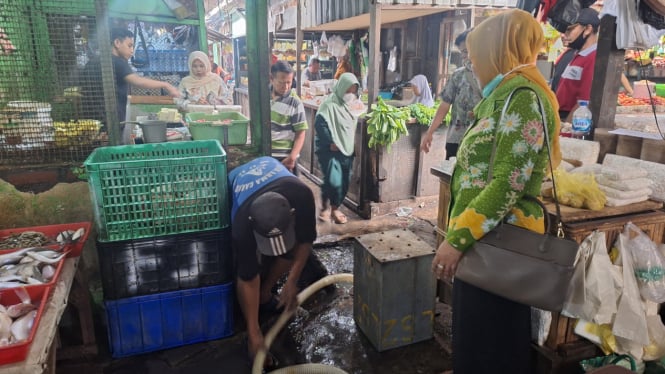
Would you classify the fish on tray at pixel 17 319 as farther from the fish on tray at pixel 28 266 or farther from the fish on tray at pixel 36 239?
the fish on tray at pixel 36 239

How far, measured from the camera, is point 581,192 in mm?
2574

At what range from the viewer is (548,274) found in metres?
1.79

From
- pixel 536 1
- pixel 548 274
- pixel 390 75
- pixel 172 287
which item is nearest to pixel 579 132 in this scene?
pixel 536 1

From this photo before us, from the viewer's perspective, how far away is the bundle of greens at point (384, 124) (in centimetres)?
583

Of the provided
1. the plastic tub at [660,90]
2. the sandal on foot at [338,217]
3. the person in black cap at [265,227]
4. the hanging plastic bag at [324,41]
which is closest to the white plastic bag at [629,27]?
the person in black cap at [265,227]

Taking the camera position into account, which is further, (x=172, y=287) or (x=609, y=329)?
(x=172, y=287)

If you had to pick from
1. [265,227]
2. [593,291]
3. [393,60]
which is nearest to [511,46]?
[593,291]

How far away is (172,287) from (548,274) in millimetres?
2413

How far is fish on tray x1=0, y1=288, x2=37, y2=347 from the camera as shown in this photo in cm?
192

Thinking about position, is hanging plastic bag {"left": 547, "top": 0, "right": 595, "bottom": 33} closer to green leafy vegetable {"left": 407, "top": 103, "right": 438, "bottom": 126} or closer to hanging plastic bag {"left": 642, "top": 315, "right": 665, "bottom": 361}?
green leafy vegetable {"left": 407, "top": 103, "right": 438, "bottom": 126}

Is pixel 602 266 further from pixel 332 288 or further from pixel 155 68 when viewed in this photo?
pixel 155 68

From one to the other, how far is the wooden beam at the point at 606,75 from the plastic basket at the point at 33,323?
4.15 metres

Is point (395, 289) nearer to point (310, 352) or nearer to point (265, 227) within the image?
point (310, 352)

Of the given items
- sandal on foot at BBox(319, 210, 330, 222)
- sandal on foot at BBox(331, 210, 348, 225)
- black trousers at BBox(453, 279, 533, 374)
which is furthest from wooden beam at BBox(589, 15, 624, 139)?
sandal on foot at BBox(319, 210, 330, 222)
